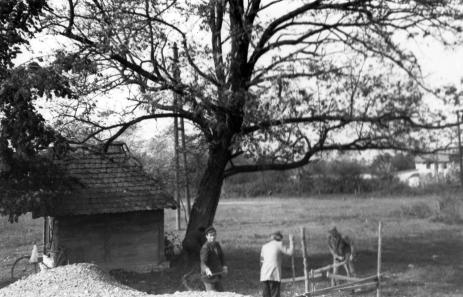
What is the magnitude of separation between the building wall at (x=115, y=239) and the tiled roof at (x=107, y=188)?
24.5 inches

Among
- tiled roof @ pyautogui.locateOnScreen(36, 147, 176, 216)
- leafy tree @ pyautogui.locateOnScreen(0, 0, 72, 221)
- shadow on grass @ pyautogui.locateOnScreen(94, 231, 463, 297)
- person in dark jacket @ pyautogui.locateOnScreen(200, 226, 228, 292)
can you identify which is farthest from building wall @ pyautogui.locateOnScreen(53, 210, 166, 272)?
person in dark jacket @ pyautogui.locateOnScreen(200, 226, 228, 292)

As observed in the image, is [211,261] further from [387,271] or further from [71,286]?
[387,271]

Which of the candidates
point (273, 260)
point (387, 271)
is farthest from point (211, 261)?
point (387, 271)

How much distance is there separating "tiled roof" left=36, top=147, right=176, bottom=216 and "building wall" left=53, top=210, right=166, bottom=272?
0.62 meters

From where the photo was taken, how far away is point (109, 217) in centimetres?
1919

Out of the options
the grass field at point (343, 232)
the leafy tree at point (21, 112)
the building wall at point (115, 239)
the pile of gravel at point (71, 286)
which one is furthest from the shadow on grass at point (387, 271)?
the leafy tree at point (21, 112)

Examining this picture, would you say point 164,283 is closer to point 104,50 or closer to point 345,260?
point 345,260

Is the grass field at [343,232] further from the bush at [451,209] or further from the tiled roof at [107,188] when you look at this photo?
the tiled roof at [107,188]

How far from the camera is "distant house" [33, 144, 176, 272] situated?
1866 centimetres

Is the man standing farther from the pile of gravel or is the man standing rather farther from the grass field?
the grass field

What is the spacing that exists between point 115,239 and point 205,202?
314 cm

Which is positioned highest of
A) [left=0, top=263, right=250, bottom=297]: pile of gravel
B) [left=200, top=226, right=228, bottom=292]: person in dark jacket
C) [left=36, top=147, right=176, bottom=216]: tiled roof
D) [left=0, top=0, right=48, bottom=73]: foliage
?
[left=0, top=0, right=48, bottom=73]: foliage

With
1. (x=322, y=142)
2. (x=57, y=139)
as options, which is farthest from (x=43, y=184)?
(x=322, y=142)

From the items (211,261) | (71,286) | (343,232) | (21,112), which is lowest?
(71,286)
